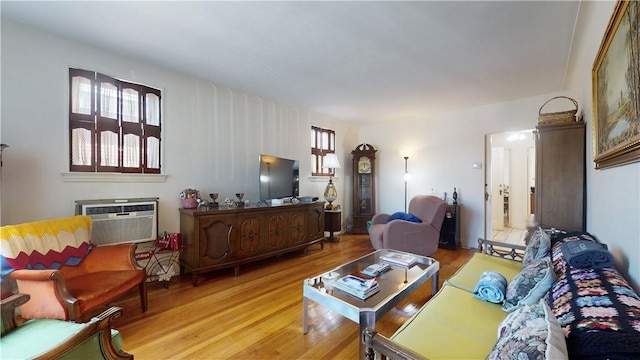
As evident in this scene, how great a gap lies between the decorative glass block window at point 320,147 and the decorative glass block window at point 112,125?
8.51ft

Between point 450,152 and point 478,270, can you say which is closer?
point 478,270

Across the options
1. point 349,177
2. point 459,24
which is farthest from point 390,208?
point 459,24

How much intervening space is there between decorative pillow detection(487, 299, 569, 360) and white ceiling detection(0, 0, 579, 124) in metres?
1.93

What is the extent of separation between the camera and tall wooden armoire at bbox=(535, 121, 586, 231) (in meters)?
2.17

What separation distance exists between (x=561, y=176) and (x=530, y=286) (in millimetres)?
1496

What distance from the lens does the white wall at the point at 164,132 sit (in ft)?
6.62

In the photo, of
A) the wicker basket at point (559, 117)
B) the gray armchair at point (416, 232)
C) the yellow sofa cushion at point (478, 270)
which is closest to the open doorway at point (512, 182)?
the gray armchair at point (416, 232)

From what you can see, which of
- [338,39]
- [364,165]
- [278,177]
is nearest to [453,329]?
[338,39]

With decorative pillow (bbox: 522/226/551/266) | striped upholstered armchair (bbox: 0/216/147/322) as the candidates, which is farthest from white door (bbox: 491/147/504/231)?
striped upholstered armchair (bbox: 0/216/147/322)

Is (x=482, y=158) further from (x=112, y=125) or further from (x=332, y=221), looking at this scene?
(x=112, y=125)

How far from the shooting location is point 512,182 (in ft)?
19.7

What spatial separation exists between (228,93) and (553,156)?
3.67 metres

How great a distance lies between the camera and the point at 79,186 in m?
2.31

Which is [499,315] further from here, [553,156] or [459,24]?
[459,24]
